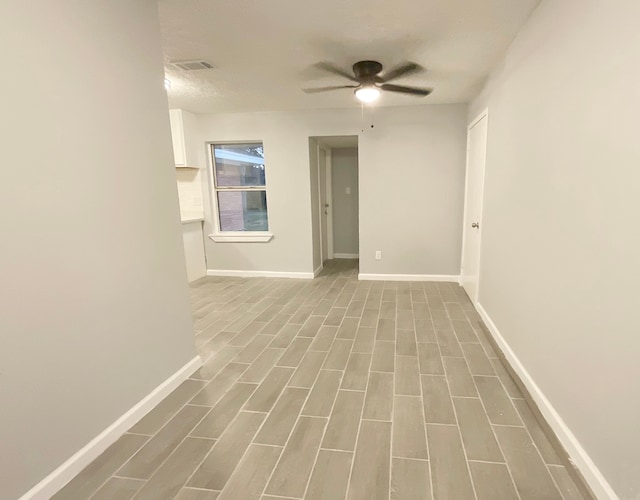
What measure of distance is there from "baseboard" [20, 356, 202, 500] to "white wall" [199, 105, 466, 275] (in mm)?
2962

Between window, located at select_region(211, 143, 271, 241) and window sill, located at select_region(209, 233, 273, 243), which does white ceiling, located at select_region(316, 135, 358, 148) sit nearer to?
window, located at select_region(211, 143, 271, 241)

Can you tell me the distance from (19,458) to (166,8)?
2467 millimetres

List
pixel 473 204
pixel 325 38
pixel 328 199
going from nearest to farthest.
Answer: pixel 325 38 < pixel 473 204 < pixel 328 199

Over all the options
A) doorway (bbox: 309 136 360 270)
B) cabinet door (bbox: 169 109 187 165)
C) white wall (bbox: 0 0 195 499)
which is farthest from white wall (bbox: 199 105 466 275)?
white wall (bbox: 0 0 195 499)

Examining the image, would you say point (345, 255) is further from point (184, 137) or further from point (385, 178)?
point (184, 137)

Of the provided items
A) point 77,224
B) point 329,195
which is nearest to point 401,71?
point 77,224

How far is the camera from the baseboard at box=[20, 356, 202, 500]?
1.39 metres

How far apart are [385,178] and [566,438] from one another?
3.49 m

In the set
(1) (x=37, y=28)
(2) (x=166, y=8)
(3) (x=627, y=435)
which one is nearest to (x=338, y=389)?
(3) (x=627, y=435)

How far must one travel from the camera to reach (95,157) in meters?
1.61

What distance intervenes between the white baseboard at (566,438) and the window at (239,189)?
11.9ft

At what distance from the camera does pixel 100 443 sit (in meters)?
1.65

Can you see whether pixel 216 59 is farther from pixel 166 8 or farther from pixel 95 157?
pixel 95 157

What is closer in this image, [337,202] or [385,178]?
[385,178]
